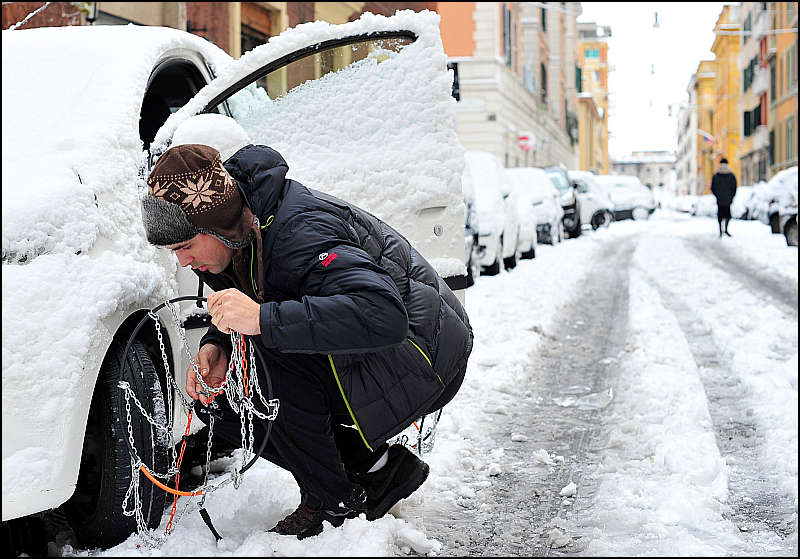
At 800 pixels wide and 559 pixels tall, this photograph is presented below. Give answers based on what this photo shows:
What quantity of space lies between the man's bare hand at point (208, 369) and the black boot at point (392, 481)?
560 mm

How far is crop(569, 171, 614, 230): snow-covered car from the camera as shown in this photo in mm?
25031

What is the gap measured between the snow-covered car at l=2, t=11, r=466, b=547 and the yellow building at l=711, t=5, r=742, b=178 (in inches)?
2674

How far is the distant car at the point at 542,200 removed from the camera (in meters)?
16.9

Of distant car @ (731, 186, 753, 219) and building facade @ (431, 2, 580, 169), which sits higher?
building facade @ (431, 2, 580, 169)

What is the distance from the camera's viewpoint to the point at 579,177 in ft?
82.2

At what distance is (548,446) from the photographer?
14.1 ft

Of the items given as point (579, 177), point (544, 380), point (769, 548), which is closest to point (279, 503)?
point (769, 548)

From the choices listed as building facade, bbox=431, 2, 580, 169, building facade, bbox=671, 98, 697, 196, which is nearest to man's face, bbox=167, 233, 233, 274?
building facade, bbox=431, 2, 580, 169

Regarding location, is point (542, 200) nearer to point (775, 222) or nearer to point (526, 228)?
point (526, 228)

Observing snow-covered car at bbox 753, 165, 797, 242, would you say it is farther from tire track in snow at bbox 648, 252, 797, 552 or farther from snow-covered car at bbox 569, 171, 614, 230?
tire track in snow at bbox 648, 252, 797, 552

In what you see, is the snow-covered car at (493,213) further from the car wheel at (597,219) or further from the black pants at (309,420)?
the car wheel at (597,219)

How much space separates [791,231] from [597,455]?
13.9 m

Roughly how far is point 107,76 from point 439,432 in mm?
2119

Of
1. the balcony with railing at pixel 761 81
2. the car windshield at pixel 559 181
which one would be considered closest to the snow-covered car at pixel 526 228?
the car windshield at pixel 559 181
